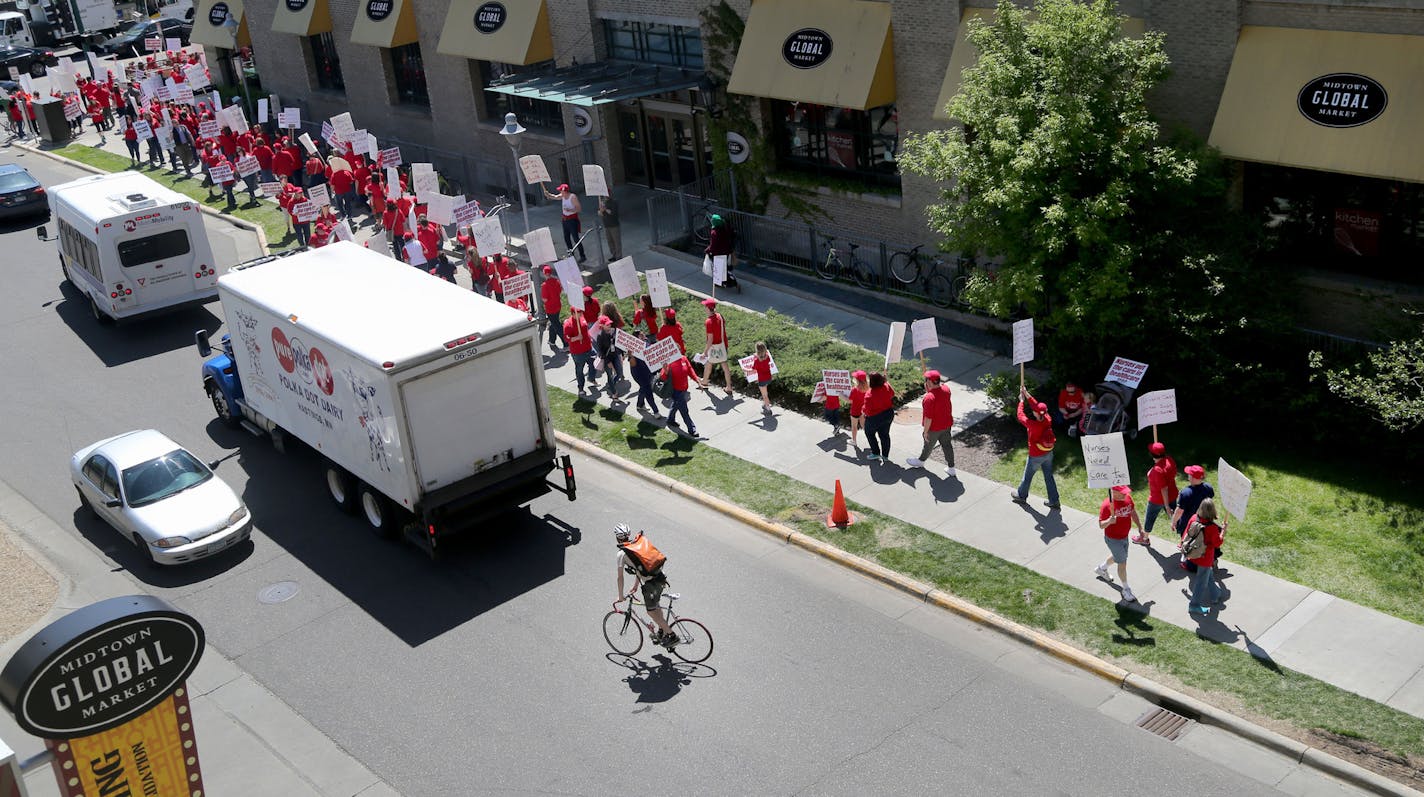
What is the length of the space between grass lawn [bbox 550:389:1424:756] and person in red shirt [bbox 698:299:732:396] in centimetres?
157

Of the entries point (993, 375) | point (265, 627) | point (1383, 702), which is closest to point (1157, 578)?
point (1383, 702)

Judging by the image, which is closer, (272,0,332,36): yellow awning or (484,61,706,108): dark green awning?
(484,61,706,108): dark green awning

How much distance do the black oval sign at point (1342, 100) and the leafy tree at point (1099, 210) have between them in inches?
57.8

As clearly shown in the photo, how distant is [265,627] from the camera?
1602 centimetres

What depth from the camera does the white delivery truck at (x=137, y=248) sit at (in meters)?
25.7

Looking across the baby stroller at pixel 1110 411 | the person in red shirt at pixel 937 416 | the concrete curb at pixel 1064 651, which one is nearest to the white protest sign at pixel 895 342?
the person in red shirt at pixel 937 416

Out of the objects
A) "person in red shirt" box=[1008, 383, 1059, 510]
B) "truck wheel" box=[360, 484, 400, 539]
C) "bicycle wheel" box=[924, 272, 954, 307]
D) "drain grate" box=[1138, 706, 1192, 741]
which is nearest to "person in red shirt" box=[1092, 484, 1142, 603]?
"drain grate" box=[1138, 706, 1192, 741]

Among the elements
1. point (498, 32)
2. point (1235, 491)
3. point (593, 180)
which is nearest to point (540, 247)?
point (593, 180)

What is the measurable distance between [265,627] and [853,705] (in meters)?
7.35

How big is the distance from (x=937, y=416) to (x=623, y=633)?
5.48m

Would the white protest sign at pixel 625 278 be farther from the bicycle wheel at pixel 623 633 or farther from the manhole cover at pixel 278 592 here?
the bicycle wheel at pixel 623 633

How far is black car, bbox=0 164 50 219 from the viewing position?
35062 mm

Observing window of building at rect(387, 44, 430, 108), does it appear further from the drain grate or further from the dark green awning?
the drain grate

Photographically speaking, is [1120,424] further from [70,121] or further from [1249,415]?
[70,121]
